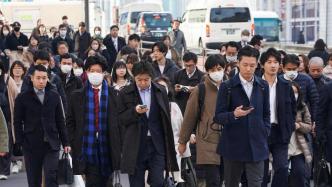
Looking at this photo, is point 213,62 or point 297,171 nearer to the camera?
point 297,171

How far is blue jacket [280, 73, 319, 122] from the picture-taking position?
33.3 feet

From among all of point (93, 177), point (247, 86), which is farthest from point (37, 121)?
point (247, 86)

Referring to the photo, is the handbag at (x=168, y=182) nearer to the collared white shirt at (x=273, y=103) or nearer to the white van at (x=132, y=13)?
the collared white shirt at (x=273, y=103)

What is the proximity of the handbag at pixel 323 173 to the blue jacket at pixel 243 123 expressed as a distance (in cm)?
210

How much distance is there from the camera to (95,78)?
8.68 metres

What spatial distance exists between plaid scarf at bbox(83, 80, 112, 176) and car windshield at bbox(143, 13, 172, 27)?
36.4 metres

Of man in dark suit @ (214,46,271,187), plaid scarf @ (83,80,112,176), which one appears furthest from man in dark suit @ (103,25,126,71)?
man in dark suit @ (214,46,271,187)

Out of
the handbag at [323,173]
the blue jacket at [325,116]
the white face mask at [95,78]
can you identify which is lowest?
the handbag at [323,173]

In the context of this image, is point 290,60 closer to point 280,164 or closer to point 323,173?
point 323,173

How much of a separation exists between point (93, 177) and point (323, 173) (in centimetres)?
280

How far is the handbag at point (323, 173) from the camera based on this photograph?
9.90m

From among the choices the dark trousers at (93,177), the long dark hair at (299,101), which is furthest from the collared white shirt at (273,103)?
the dark trousers at (93,177)

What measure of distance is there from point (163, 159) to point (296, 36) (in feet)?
201

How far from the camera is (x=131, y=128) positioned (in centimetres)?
849
